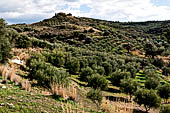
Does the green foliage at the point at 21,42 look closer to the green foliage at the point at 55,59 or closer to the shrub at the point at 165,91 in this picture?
the green foliage at the point at 55,59

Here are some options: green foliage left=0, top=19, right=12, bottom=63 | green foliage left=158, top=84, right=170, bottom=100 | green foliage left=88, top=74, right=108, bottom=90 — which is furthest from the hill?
green foliage left=0, top=19, right=12, bottom=63

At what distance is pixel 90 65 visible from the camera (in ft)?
139

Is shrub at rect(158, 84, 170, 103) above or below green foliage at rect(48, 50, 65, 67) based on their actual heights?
below

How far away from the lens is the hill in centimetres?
1383

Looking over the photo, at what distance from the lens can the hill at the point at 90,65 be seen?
13827mm

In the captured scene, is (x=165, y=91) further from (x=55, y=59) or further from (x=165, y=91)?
(x=55, y=59)

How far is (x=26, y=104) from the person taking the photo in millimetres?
6980

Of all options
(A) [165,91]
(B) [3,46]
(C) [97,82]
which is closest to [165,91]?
(A) [165,91]

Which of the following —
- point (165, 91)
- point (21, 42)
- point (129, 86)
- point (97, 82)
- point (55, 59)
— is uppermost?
point (21, 42)

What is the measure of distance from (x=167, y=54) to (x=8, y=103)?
80.4 metres

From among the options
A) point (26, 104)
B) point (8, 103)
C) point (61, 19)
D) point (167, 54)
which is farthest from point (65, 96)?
point (61, 19)

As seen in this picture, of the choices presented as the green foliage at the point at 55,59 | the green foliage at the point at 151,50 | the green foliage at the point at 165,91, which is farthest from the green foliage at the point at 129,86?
the green foliage at the point at 151,50

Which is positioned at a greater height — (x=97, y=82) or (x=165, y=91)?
(x=97, y=82)

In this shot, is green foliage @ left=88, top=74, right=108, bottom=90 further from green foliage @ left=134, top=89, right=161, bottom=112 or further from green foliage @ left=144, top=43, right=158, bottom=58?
green foliage @ left=144, top=43, right=158, bottom=58
